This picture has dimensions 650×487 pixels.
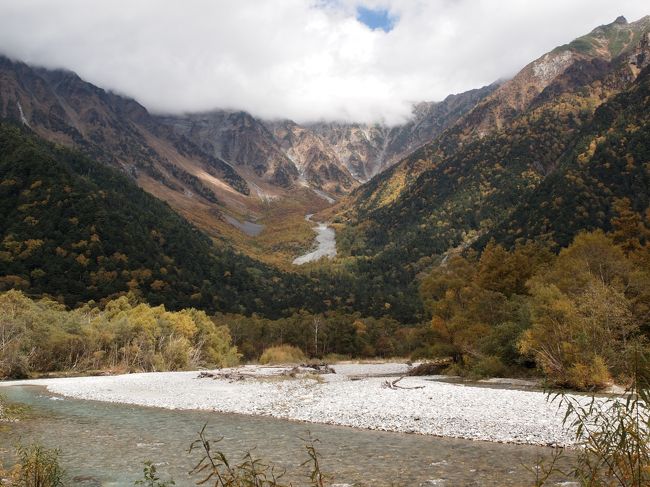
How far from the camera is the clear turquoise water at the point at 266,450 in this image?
14289mm

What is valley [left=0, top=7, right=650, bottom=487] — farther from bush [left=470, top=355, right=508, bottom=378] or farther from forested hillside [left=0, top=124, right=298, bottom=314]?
forested hillside [left=0, top=124, right=298, bottom=314]

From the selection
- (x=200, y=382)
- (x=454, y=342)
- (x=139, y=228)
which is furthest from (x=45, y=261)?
(x=454, y=342)

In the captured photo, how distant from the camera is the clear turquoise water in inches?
563

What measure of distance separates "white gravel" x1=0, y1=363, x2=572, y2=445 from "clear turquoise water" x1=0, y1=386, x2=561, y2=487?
1.56 metres

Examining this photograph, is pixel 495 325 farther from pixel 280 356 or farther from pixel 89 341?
pixel 89 341

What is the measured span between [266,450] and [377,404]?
1244cm

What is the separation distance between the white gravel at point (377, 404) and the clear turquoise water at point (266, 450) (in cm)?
156

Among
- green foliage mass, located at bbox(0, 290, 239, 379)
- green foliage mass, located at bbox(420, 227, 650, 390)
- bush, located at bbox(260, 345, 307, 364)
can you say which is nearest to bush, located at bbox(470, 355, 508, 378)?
green foliage mass, located at bbox(420, 227, 650, 390)

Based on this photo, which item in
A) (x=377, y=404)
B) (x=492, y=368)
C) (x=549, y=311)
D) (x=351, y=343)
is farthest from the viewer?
(x=351, y=343)

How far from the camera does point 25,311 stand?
194ft

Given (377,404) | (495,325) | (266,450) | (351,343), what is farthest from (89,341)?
(351,343)

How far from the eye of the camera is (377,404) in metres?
29.0

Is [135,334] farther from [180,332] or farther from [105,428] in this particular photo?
[105,428]

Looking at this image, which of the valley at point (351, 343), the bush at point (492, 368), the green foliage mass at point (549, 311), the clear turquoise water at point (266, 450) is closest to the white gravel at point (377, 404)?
the valley at point (351, 343)
